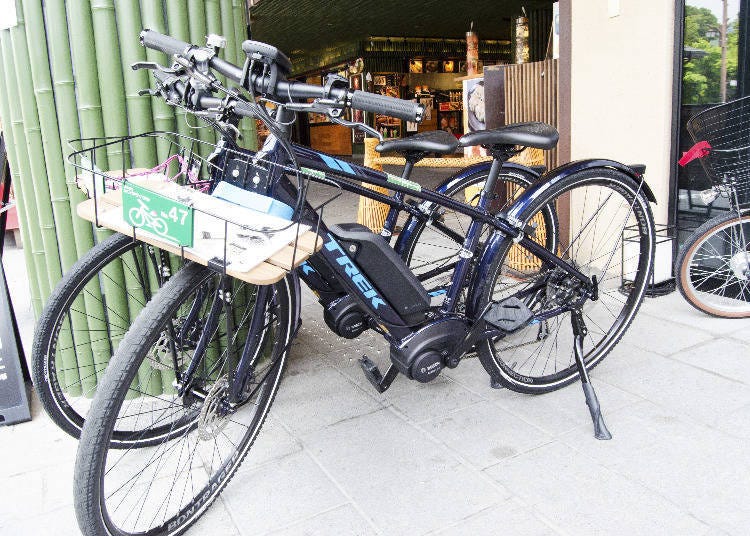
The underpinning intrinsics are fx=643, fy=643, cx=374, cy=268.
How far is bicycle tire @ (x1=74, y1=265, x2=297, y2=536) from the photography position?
70.4 inches

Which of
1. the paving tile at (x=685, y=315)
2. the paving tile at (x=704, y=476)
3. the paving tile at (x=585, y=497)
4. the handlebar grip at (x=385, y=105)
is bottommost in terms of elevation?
the paving tile at (x=585, y=497)

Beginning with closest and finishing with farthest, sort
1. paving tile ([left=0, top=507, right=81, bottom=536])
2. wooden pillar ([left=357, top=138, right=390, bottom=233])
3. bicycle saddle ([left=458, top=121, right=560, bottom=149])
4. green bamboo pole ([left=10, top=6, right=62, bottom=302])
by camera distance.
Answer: paving tile ([left=0, top=507, right=81, bottom=536]), bicycle saddle ([left=458, top=121, right=560, bottom=149]), green bamboo pole ([left=10, top=6, right=62, bottom=302]), wooden pillar ([left=357, top=138, right=390, bottom=233])

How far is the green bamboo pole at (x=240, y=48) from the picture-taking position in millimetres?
3078

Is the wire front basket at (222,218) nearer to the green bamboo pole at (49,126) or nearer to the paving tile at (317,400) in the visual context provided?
the green bamboo pole at (49,126)

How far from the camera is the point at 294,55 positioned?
22.5 m

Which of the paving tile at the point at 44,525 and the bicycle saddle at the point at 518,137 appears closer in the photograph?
the paving tile at the point at 44,525

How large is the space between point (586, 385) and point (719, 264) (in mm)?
1895

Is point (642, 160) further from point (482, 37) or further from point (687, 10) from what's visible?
point (482, 37)

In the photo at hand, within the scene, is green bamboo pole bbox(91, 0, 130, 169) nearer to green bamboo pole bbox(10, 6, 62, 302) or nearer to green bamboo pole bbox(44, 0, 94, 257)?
green bamboo pole bbox(44, 0, 94, 257)

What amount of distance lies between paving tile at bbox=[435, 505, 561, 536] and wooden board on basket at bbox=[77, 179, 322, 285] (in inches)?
40.3

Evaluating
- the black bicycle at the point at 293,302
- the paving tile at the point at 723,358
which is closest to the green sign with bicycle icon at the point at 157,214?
the black bicycle at the point at 293,302

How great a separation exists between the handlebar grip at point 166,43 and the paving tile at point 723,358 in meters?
2.75

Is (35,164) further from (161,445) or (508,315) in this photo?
(508,315)

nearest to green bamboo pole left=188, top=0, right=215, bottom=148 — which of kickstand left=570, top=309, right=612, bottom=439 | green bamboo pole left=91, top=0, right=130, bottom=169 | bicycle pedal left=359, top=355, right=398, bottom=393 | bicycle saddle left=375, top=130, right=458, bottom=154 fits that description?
green bamboo pole left=91, top=0, right=130, bottom=169
